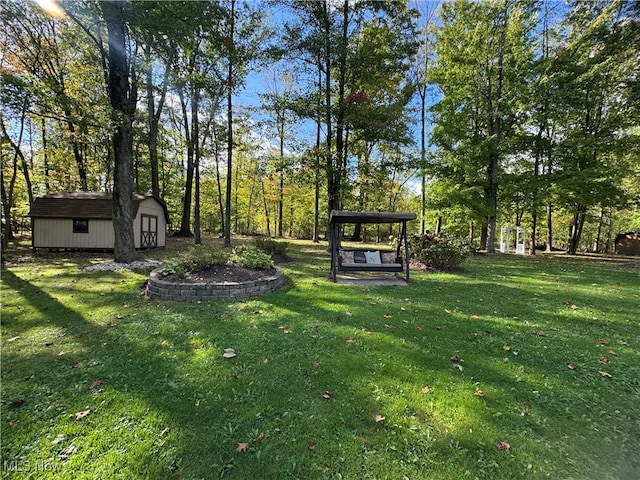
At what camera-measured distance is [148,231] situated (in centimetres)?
1388

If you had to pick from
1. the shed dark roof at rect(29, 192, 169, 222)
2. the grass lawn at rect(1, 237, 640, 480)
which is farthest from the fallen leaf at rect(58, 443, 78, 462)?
the shed dark roof at rect(29, 192, 169, 222)

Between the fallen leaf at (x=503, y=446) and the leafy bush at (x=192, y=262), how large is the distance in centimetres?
565

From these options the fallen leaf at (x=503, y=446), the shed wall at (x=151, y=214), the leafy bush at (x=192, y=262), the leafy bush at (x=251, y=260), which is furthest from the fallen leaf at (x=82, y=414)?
the shed wall at (x=151, y=214)

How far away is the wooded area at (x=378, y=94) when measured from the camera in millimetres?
10930

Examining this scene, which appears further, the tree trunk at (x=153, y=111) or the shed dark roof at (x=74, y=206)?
the shed dark roof at (x=74, y=206)

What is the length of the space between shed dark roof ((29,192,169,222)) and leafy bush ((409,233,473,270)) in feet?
39.7

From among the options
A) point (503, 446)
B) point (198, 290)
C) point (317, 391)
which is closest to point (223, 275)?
point (198, 290)

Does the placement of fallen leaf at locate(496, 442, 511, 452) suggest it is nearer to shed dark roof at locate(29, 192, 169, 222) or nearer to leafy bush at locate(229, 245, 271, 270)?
leafy bush at locate(229, 245, 271, 270)

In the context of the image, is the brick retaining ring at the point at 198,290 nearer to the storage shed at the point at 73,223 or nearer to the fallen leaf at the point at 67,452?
the fallen leaf at the point at 67,452

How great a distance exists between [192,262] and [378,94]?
40.5ft

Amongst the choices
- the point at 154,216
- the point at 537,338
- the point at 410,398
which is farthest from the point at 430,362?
the point at 154,216

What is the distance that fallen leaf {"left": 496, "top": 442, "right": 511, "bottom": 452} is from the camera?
1.99 m

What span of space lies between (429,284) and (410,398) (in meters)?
4.95

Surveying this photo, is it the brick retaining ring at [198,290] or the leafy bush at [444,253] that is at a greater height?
the leafy bush at [444,253]
